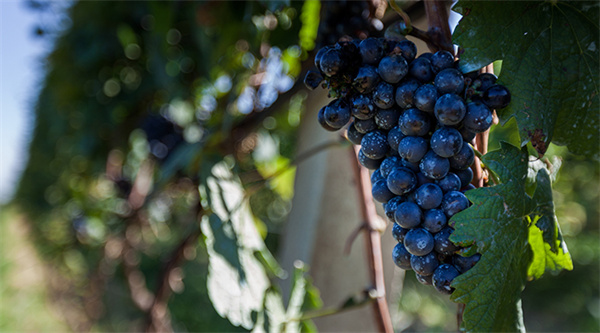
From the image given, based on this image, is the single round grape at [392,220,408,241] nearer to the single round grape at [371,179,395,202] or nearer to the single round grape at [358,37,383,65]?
the single round grape at [371,179,395,202]

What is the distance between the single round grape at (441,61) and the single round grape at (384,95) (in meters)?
0.04

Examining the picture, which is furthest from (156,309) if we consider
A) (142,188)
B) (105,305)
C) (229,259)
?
(105,305)

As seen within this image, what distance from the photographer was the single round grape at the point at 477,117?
0.31 meters

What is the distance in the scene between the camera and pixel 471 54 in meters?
0.34

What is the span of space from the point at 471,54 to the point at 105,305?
1.59 m

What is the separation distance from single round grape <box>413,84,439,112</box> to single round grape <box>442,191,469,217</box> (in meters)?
0.06

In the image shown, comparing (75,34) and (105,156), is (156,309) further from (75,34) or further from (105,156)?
(75,34)

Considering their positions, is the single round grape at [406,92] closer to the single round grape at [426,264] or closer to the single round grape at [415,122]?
the single round grape at [415,122]

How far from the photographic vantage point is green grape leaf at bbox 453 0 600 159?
1.12ft

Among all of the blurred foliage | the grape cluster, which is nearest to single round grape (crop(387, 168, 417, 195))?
the grape cluster

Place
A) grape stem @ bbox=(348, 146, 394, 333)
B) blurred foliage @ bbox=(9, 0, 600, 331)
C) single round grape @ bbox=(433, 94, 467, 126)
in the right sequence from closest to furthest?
single round grape @ bbox=(433, 94, 467, 126) < grape stem @ bbox=(348, 146, 394, 333) < blurred foliage @ bbox=(9, 0, 600, 331)

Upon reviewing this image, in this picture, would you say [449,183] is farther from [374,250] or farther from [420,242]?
[374,250]

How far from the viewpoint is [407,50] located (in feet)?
1.13

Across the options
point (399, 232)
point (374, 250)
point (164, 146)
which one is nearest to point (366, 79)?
point (399, 232)
